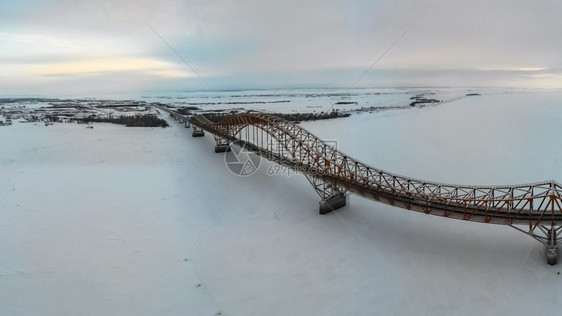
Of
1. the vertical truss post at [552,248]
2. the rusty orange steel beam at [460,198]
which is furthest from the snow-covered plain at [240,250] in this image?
the rusty orange steel beam at [460,198]

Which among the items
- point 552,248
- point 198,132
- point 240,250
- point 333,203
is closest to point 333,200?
point 333,203

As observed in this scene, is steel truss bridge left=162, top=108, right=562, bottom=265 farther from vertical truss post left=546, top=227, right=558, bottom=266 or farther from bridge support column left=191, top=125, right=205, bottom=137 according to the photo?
bridge support column left=191, top=125, right=205, bottom=137

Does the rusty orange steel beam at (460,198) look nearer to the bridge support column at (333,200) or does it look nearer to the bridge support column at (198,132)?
the bridge support column at (333,200)

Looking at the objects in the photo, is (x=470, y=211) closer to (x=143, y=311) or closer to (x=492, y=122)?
(x=143, y=311)

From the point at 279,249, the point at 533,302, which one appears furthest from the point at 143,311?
the point at 533,302

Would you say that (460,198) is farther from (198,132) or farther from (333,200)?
(198,132)

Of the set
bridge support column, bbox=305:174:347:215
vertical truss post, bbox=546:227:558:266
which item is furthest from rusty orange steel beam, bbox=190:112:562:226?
bridge support column, bbox=305:174:347:215
